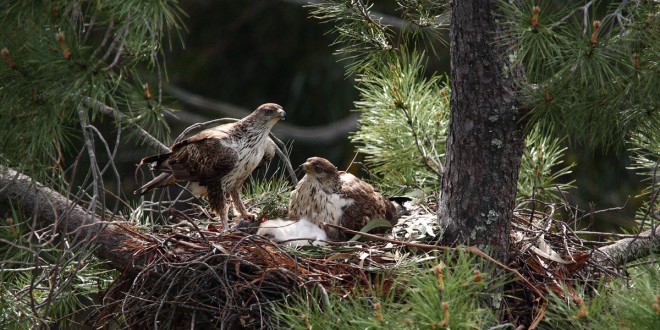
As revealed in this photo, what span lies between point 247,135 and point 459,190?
174 cm

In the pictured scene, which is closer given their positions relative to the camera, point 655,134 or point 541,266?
point 655,134

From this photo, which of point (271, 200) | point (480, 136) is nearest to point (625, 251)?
point (480, 136)

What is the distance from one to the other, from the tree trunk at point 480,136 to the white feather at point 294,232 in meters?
0.76

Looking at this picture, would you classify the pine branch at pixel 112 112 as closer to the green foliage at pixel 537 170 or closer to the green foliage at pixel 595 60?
the green foliage at pixel 595 60

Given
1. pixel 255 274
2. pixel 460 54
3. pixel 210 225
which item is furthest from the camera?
pixel 210 225

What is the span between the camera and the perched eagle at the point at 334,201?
4770 millimetres

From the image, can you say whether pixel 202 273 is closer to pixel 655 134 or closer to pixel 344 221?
pixel 344 221

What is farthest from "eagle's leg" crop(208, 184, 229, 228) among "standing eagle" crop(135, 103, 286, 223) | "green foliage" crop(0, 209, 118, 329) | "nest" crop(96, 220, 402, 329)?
"nest" crop(96, 220, 402, 329)

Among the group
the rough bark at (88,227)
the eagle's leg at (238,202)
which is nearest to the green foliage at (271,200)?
the eagle's leg at (238,202)

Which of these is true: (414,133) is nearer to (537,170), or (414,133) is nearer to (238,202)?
(537,170)

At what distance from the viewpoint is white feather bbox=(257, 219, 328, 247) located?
4.46 meters

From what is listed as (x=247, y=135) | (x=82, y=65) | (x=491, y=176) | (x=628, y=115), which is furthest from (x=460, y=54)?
(x=247, y=135)

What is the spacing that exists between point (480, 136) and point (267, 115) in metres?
1.90

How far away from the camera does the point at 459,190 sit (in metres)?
3.91
